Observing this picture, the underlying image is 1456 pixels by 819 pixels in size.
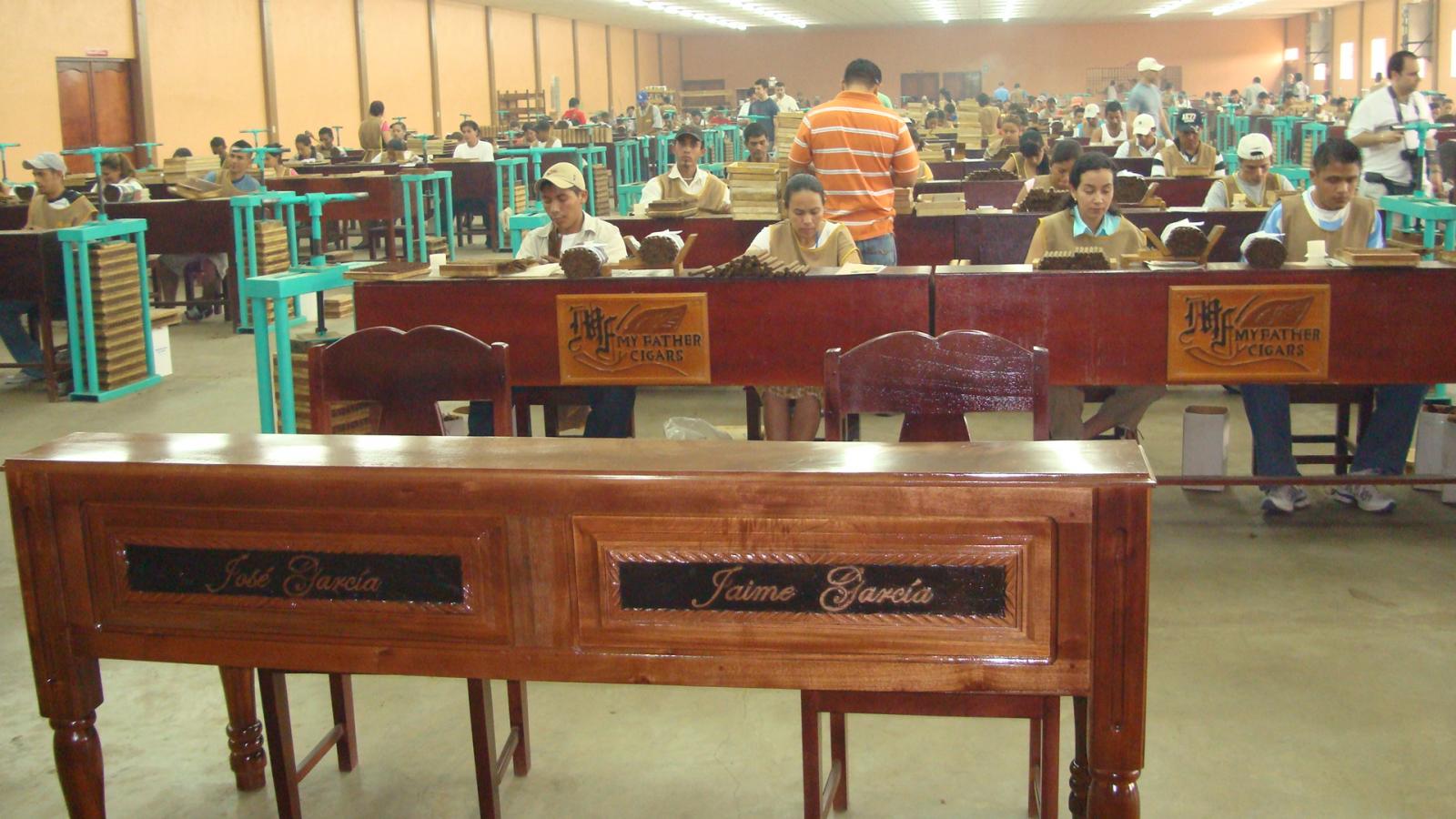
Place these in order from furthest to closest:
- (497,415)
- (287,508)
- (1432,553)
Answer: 1. (1432,553)
2. (497,415)
3. (287,508)

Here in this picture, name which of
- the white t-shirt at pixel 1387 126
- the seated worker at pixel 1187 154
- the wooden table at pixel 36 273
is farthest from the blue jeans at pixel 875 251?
the white t-shirt at pixel 1387 126

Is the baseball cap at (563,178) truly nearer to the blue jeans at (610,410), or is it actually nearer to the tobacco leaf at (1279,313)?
the blue jeans at (610,410)

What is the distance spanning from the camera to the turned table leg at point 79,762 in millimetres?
1889

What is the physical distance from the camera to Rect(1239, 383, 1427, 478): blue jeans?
429 cm

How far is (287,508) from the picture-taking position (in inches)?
67.3

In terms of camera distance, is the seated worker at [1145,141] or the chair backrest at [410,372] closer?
the chair backrest at [410,372]

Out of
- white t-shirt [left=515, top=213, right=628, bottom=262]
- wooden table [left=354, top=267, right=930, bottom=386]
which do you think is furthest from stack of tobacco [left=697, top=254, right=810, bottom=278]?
white t-shirt [left=515, top=213, right=628, bottom=262]

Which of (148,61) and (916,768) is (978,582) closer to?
(916,768)

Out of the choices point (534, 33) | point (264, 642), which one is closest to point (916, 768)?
point (264, 642)

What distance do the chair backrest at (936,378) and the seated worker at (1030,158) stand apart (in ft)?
20.1

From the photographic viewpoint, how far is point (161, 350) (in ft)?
24.5

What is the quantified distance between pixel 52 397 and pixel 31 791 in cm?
460

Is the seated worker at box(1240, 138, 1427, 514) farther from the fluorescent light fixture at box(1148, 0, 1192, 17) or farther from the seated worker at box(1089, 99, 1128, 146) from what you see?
the fluorescent light fixture at box(1148, 0, 1192, 17)

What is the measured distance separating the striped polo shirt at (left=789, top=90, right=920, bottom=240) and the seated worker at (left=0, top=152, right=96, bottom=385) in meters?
4.24
